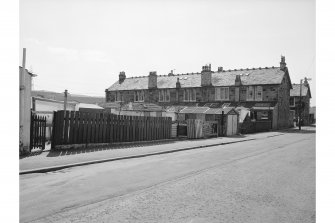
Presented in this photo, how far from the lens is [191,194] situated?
248 inches

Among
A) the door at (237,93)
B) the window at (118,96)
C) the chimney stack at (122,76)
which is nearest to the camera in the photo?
the door at (237,93)

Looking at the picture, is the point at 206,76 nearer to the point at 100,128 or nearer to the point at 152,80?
the point at 152,80

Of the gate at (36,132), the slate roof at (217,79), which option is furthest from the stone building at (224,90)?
the gate at (36,132)

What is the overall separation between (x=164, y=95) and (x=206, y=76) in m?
→ 8.21

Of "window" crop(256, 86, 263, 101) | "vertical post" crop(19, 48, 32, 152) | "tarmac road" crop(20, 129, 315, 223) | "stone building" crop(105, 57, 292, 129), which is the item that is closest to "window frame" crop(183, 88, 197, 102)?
"stone building" crop(105, 57, 292, 129)

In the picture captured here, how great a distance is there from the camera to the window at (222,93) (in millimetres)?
43750

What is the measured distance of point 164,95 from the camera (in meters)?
49.1

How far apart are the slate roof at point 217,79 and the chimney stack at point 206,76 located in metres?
0.83

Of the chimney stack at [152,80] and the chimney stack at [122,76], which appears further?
the chimney stack at [122,76]

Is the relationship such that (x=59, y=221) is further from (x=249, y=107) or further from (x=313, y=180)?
(x=249, y=107)

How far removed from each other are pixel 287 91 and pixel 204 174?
144 ft

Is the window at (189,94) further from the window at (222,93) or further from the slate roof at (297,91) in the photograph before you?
the slate roof at (297,91)

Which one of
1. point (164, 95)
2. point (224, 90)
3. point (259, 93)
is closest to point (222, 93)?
point (224, 90)

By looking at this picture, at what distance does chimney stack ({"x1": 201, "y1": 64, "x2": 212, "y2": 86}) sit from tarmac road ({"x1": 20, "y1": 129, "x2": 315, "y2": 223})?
36.1m
